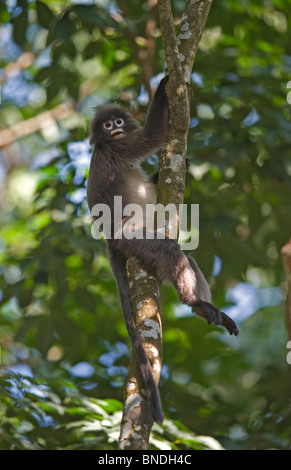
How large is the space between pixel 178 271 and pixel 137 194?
45.5 inches

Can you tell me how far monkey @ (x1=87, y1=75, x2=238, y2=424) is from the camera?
3934mm

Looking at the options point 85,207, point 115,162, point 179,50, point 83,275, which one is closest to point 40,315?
point 83,275

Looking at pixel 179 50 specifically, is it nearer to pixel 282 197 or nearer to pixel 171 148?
pixel 171 148

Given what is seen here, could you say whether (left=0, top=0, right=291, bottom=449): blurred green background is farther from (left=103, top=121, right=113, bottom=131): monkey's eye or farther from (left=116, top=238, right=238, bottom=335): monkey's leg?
(left=116, top=238, right=238, bottom=335): monkey's leg

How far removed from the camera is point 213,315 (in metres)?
3.91

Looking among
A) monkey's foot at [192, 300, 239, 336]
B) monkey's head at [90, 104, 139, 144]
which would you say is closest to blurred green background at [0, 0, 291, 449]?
monkey's head at [90, 104, 139, 144]

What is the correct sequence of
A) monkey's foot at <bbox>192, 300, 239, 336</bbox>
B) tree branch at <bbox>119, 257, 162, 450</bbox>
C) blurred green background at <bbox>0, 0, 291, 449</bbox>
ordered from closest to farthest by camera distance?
tree branch at <bbox>119, 257, 162, 450</bbox>, monkey's foot at <bbox>192, 300, 239, 336</bbox>, blurred green background at <bbox>0, 0, 291, 449</bbox>

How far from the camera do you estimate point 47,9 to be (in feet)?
17.5

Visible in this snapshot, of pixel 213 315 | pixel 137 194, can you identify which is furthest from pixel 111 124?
pixel 213 315

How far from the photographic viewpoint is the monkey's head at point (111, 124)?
5.40 meters

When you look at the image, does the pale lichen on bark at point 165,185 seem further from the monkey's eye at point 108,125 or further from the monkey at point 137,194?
the monkey's eye at point 108,125

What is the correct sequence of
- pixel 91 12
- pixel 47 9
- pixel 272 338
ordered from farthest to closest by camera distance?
1. pixel 272 338
2. pixel 47 9
3. pixel 91 12

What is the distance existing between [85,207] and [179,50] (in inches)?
89.9

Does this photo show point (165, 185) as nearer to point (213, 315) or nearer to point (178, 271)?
point (178, 271)
